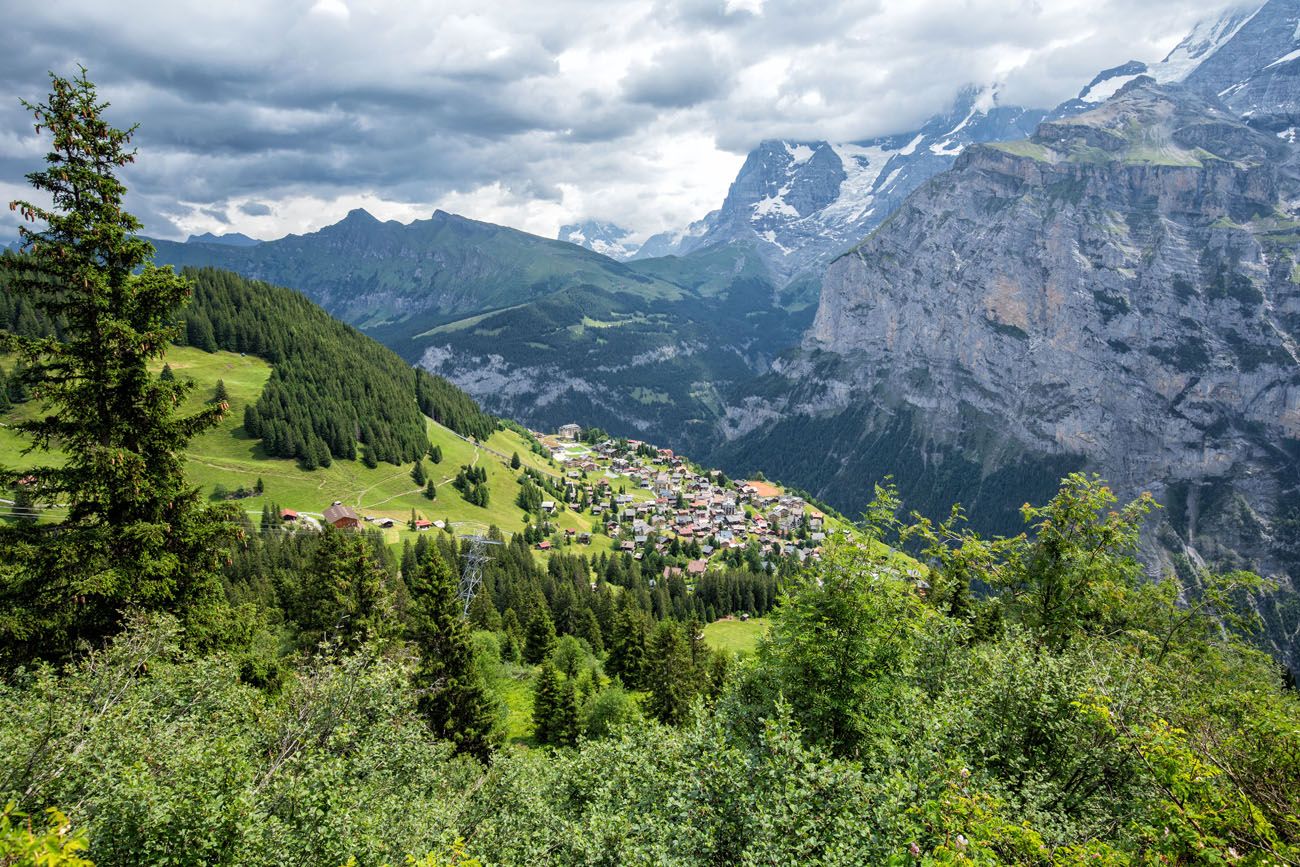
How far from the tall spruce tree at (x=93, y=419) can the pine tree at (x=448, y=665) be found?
1664 cm

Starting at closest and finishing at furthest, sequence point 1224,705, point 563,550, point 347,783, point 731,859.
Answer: point 731,859
point 347,783
point 1224,705
point 563,550

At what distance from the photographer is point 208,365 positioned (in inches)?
5438

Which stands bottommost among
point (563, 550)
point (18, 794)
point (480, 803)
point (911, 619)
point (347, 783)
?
point (563, 550)

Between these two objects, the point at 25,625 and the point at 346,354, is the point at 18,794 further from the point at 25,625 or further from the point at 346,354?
the point at 346,354

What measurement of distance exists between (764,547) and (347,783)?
522 ft

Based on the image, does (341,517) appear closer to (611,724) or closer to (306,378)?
(306,378)

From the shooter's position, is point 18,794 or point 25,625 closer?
point 18,794

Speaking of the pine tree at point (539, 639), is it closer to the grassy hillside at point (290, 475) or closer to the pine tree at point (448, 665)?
the pine tree at point (448, 665)

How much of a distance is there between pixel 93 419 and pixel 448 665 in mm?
23725

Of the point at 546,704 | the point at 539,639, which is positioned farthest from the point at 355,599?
the point at 539,639

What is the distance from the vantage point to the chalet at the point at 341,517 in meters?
105

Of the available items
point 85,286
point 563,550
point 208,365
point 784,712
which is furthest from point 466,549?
point 784,712

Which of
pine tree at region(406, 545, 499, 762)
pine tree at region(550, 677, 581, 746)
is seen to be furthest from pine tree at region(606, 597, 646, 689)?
pine tree at region(406, 545, 499, 762)

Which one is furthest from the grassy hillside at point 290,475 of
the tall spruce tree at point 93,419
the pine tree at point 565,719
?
the tall spruce tree at point 93,419
